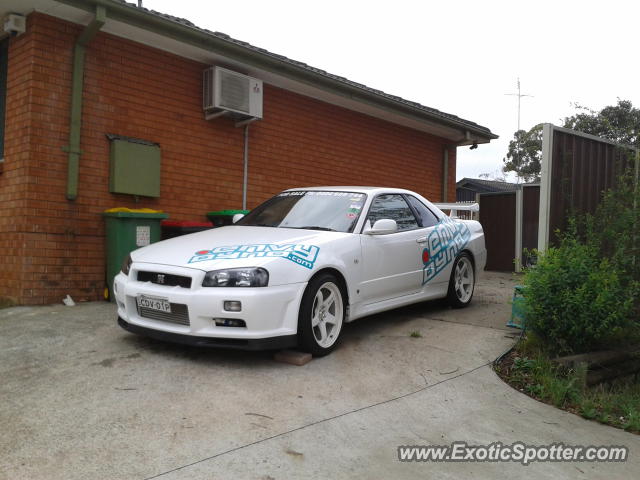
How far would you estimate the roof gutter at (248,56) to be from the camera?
629cm

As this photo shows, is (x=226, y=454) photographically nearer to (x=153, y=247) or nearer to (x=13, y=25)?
(x=153, y=247)

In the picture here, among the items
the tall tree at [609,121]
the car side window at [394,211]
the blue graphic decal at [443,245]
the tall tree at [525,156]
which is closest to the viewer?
the car side window at [394,211]

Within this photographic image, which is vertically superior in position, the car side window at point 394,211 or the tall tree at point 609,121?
the tall tree at point 609,121

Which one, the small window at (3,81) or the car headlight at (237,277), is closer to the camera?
the car headlight at (237,277)

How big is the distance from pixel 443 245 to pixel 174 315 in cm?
327

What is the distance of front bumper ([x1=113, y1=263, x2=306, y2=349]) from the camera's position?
401 centimetres

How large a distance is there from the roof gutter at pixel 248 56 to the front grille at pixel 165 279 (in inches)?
132

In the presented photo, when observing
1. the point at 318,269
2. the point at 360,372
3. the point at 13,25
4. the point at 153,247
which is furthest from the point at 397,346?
the point at 13,25

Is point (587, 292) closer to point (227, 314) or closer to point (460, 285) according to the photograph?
point (460, 285)

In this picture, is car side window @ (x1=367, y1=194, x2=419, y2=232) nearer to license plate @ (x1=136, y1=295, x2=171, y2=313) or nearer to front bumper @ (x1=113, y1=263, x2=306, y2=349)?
front bumper @ (x1=113, y1=263, x2=306, y2=349)

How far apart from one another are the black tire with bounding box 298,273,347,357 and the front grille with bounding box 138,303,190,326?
0.85 m

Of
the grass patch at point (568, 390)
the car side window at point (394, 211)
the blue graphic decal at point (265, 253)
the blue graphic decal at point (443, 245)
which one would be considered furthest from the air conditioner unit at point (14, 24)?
the grass patch at point (568, 390)

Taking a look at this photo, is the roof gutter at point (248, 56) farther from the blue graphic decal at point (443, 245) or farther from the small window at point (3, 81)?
the blue graphic decal at point (443, 245)

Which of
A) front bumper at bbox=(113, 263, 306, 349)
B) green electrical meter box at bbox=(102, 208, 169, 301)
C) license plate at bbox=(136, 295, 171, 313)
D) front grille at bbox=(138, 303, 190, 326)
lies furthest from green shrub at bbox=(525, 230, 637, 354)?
green electrical meter box at bbox=(102, 208, 169, 301)
